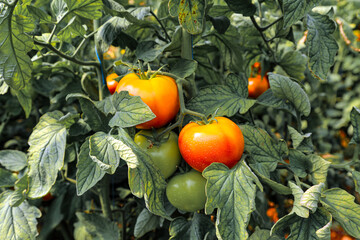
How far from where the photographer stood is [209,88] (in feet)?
2.15

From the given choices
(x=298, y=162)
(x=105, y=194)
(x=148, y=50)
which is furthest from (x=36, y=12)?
(x=298, y=162)

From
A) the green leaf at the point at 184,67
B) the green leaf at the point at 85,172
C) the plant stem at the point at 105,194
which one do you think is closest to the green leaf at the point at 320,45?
the green leaf at the point at 184,67

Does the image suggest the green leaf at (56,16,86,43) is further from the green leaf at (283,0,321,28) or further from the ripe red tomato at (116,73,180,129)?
the green leaf at (283,0,321,28)

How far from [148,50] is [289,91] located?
297 mm

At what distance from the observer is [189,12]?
546 mm

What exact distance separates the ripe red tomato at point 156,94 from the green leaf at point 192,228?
21 cm

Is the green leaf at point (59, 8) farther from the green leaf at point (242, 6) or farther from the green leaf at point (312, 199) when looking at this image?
the green leaf at point (312, 199)

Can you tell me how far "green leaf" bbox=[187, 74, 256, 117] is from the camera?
625 millimetres

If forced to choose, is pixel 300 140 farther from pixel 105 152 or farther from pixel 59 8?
pixel 59 8

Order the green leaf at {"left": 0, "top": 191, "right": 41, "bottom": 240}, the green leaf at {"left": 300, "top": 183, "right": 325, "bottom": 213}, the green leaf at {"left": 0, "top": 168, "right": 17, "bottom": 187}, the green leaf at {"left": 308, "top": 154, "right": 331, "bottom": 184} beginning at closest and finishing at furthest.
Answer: the green leaf at {"left": 300, "top": 183, "right": 325, "bottom": 213}
the green leaf at {"left": 308, "top": 154, "right": 331, "bottom": 184}
the green leaf at {"left": 0, "top": 191, "right": 41, "bottom": 240}
the green leaf at {"left": 0, "top": 168, "right": 17, "bottom": 187}

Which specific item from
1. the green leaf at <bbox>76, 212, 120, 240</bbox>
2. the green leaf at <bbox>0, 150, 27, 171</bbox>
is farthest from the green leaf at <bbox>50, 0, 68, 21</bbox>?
the green leaf at <bbox>76, 212, 120, 240</bbox>

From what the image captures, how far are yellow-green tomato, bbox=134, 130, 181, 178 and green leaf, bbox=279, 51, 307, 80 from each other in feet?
1.37

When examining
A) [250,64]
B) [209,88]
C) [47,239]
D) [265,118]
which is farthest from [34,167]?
[265,118]

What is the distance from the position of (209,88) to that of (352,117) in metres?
0.29
